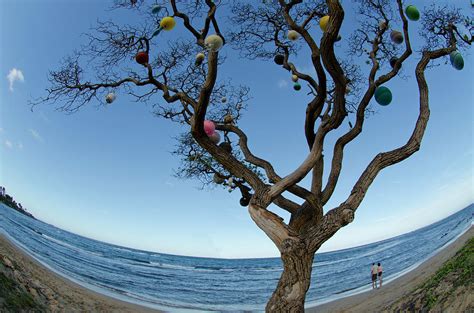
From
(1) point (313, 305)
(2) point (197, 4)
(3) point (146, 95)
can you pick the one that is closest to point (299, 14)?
(2) point (197, 4)

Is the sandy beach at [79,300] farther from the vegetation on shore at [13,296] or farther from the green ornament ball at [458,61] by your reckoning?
the green ornament ball at [458,61]

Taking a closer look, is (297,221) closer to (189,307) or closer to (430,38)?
(430,38)

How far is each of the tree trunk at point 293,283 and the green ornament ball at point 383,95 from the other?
105 inches

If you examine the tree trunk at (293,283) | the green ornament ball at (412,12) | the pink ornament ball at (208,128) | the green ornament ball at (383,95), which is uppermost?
the green ornament ball at (412,12)

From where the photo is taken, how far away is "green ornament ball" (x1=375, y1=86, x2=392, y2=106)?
494cm

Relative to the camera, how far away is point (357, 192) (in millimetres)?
4141

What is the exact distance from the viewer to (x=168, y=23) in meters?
4.86

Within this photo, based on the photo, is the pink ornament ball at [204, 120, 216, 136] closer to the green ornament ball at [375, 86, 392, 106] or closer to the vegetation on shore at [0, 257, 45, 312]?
the green ornament ball at [375, 86, 392, 106]

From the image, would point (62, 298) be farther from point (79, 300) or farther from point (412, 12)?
point (412, 12)

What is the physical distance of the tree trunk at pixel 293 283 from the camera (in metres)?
3.44

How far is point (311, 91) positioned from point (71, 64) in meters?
4.16

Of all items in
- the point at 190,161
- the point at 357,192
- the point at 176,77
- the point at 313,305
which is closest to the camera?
the point at 357,192

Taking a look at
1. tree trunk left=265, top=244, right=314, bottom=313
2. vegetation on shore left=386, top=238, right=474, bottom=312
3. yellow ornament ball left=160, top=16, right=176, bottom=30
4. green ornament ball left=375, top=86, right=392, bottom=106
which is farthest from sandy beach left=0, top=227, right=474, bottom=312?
green ornament ball left=375, top=86, right=392, bottom=106

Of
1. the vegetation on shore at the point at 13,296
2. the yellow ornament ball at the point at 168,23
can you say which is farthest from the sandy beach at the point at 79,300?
the yellow ornament ball at the point at 168,23
